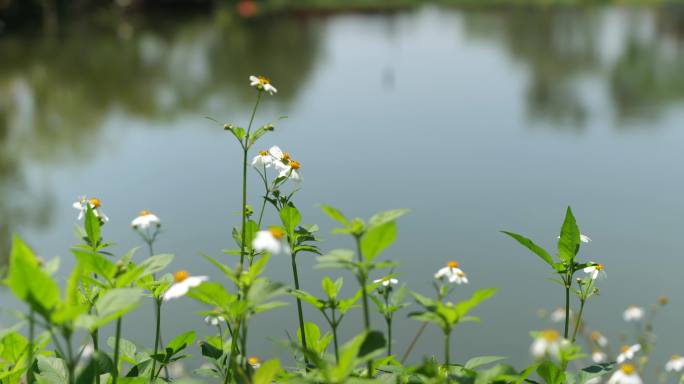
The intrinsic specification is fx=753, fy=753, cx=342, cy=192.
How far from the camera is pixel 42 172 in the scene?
197 inches

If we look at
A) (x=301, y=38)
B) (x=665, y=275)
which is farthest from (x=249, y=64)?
(x=665, y=275)

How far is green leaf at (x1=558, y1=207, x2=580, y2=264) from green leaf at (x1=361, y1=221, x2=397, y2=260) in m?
0.25

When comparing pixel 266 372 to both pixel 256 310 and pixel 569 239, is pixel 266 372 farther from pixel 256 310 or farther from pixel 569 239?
pixel 569 239

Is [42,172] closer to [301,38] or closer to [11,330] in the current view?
[11,330]

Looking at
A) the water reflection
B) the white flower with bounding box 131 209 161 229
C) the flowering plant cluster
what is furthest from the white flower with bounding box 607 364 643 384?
the water reflection

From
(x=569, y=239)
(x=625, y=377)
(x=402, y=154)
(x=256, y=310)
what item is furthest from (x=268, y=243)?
(x=402, y=154)

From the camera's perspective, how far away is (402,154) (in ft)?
17.7

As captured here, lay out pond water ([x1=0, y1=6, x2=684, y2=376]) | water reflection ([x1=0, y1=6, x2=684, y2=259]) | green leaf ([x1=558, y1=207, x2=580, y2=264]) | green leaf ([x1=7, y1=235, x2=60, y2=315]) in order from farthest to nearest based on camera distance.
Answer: water reflection ([x1=0, y1=6, x2=684, y2=259]) < pond water ([x1=0, y1=6, x2=684, y2=376]) < green leaf ([x1=558, y1=207, x2=580, y2=264]) < green leaf ([x1=7, y1=235, x2=60, y2=315])

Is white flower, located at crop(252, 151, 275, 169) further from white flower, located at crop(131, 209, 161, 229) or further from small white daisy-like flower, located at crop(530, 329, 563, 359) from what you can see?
small white daisy-like flower, located at crop(530, 329, 563, 359)

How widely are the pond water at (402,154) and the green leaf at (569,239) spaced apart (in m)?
0.44

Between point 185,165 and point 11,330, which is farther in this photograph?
point 185,165

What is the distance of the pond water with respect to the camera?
120 inches

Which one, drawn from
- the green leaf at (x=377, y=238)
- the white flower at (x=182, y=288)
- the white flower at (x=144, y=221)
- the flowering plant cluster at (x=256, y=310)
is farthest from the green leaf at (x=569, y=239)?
the white flower at (x=144, y=221)

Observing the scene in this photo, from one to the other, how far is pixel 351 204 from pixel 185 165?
1504 millimetres
